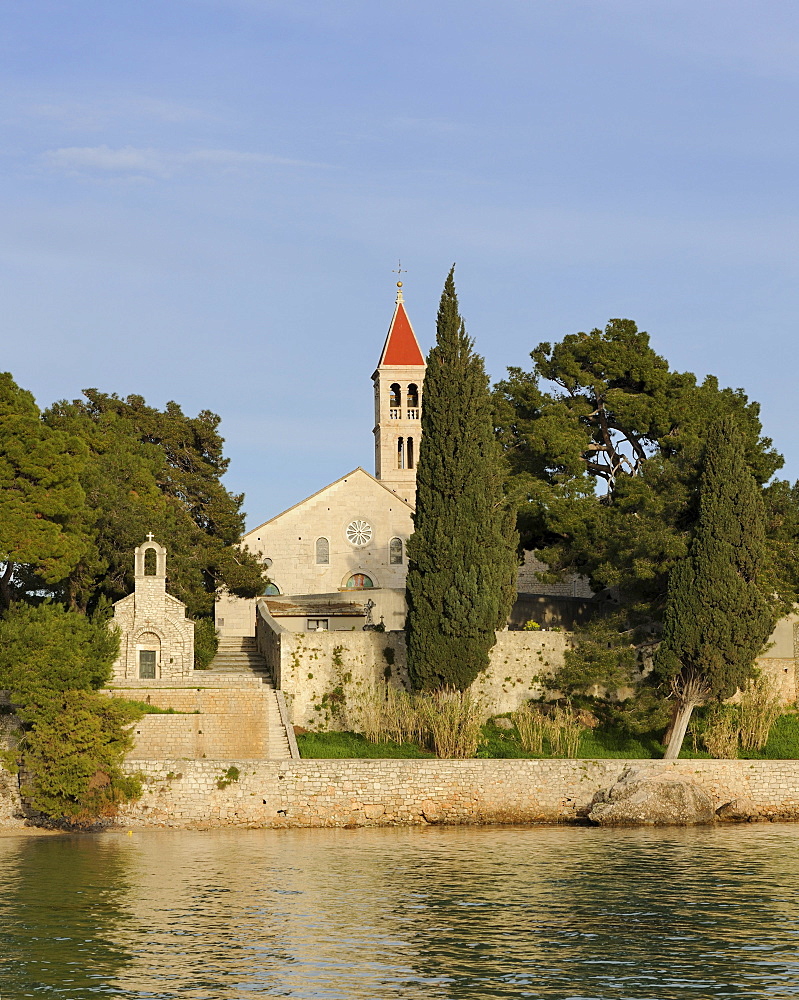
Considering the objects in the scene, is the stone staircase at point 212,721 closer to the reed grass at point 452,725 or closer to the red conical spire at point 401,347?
the reed grass at point 452,725

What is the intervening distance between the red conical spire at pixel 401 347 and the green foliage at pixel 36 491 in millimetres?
32993

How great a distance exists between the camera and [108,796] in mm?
33406

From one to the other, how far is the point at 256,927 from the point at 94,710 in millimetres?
12856

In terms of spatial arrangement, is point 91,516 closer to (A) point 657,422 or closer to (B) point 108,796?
(B) point 108,796

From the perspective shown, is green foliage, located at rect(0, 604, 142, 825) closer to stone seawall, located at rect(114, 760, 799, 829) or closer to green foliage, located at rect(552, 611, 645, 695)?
stone seawall, located at rect(114, 760, 799, 829)

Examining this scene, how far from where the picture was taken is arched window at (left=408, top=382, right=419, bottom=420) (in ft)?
243

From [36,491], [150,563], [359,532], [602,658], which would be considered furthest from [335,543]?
[602,658]

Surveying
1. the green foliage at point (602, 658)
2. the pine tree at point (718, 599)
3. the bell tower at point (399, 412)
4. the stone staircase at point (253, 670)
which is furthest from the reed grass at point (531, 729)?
the bell tower at point (399, 412)

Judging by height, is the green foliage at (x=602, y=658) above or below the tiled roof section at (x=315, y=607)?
below

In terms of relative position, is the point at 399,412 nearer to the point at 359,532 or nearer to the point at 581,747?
the point at 359,532

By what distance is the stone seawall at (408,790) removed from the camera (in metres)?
33.7

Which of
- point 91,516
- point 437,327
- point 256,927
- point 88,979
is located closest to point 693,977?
point 256,927

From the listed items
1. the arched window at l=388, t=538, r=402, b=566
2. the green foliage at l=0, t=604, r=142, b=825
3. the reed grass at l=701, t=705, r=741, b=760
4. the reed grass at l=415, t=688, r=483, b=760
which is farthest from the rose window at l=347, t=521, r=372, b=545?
the green foliage at l=0, t=604, r=142, b=825

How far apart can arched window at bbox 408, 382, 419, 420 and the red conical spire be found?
52.9 inches
